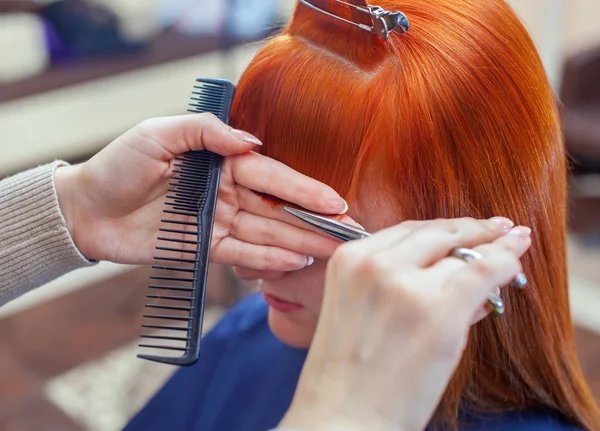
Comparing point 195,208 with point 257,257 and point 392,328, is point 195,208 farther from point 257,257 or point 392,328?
point 392,328

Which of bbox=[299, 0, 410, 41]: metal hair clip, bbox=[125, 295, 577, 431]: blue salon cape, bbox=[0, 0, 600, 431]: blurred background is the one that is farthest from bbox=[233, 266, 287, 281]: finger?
bbox=[0, 0, 600, 431]: blurred background

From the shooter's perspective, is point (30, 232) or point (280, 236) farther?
point (30, 232)

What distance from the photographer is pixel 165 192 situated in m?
1.16

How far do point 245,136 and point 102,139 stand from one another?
7.87ft

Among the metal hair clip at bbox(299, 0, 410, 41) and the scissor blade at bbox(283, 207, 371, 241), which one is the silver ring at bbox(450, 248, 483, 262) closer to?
the scissor blade at bbox(283, 207, 371, 241)

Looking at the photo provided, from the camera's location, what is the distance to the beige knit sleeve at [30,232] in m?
1.14

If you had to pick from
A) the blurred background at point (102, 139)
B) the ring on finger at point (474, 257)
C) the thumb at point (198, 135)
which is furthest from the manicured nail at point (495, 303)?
the blurred background at point (102, 139)

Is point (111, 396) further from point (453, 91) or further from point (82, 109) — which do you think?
point (453, 91)

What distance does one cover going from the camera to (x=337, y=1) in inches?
37.1

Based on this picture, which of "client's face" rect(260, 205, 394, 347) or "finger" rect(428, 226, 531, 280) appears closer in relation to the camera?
"finger" rect(428, 226, 531, 280)

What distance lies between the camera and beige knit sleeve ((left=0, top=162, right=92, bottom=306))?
114 centimetres

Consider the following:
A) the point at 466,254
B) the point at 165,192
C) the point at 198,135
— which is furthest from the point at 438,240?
the point at 165,192

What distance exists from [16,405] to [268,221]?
5.47 feet

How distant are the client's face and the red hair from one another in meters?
0.11
